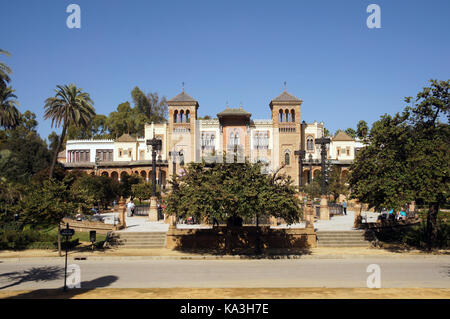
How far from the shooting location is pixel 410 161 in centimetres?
2108

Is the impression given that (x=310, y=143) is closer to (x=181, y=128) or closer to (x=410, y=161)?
(x=181, y=128)

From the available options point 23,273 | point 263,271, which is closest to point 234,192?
point 263,271

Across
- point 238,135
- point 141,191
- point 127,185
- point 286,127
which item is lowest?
point 141,191

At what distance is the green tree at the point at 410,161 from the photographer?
20.5 metres

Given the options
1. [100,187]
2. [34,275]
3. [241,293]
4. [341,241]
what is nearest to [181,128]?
[100,187]

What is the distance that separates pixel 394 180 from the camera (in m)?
21.1

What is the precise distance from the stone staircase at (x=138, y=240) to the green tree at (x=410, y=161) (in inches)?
482

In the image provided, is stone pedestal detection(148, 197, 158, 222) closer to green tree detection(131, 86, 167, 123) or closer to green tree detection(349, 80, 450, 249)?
green tree detection(349, 80, 450, 249)

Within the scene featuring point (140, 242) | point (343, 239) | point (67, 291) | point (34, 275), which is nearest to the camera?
point (67, 291)

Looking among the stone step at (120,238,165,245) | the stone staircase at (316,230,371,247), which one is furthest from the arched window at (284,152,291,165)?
the stone step at (120,238,165,245)

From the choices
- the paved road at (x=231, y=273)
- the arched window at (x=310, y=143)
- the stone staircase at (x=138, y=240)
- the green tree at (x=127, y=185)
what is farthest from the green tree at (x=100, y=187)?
the arched window at (x=310, y=143)

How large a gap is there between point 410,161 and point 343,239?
6552 millimetres

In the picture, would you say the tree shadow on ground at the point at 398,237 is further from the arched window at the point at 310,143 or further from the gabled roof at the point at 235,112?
the arched window at the point at 310,143
